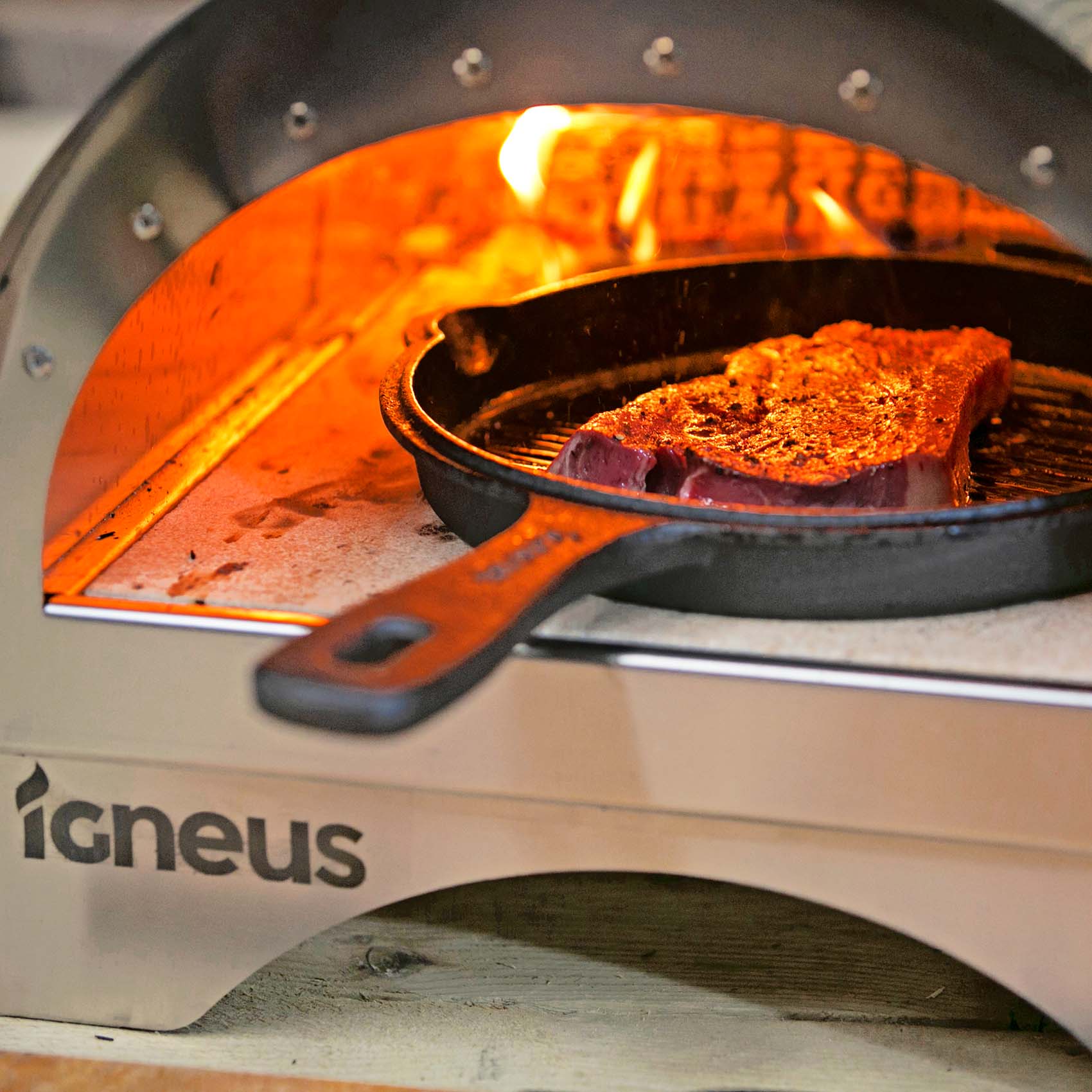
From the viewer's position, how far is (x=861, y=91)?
2.61 feet

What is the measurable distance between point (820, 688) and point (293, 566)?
420 mm

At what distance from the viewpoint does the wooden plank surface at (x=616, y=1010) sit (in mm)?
995

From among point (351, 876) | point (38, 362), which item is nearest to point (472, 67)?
point (38, 362)

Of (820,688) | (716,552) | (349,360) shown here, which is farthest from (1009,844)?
(349,360)

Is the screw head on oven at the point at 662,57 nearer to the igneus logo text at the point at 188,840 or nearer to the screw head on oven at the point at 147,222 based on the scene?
the screw head on oven at the point at 147,222

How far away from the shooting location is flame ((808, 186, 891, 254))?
179 centimetres

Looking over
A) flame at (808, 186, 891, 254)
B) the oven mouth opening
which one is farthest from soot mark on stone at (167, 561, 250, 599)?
flame at (808, 186, 891, 254)

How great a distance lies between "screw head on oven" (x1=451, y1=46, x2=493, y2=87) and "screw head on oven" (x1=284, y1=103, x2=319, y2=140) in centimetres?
10

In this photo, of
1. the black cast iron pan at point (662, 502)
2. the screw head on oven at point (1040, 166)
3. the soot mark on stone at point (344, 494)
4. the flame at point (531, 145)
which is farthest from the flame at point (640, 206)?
the screw head on oven at point (1040, 166)

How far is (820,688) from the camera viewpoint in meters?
0.83

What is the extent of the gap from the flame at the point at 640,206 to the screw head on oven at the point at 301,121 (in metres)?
1.05

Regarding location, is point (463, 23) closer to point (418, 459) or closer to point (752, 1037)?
point (418, 459)

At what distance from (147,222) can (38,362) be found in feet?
0.41

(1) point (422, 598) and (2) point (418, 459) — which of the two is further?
(2) point (418, 459)
